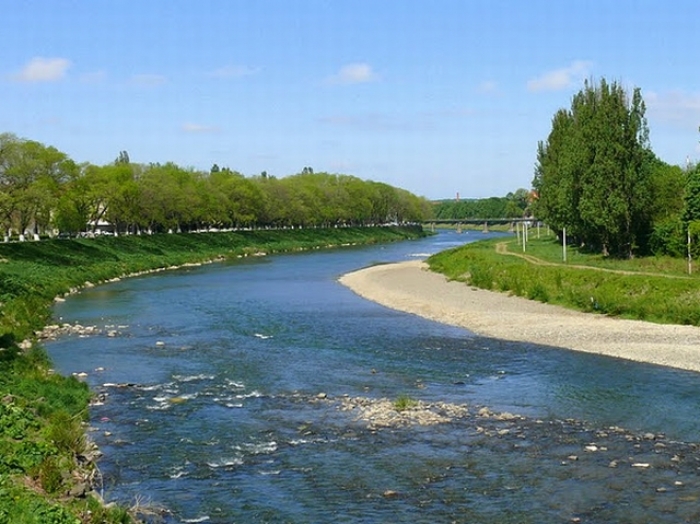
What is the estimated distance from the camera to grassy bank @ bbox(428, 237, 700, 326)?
150 feet

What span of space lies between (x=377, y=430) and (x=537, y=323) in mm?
23012

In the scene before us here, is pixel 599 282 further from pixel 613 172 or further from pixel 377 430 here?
pixel 377 430

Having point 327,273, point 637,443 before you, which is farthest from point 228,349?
point 327,273

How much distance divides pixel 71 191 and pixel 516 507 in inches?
3650

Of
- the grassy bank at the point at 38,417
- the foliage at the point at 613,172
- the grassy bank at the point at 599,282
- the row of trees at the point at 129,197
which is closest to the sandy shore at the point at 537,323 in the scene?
the grassy bank at the point at 599,282

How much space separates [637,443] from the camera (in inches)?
932

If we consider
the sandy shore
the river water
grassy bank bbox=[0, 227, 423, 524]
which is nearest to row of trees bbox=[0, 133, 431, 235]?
grassy bank bbox=[0, 227, 423, 524]

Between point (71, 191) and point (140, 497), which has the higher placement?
point (71, 191)

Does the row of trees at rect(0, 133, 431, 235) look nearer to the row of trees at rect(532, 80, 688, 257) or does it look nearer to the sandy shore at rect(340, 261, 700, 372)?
the sandy shore at rect(340, 261, 700, 372)

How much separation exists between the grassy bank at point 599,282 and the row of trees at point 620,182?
2.67m

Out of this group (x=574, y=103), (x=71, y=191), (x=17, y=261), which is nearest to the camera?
(x=17, y=261)

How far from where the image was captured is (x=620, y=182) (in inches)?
2653

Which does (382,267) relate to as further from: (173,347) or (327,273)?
(173,347)

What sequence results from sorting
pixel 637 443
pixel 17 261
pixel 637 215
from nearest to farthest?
pixel 637 443, pixel 637 215, pixel 17 261
